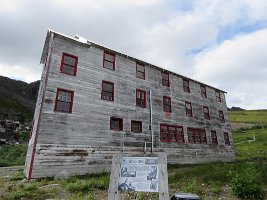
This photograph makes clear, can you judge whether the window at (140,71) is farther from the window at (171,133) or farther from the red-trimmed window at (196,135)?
the red-trimmed window at (196,135)

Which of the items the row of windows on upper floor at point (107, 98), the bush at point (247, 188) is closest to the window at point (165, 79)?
the row of windows on upper floor at point (107, 98)

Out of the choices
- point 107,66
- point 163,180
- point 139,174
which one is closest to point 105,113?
point 107,66

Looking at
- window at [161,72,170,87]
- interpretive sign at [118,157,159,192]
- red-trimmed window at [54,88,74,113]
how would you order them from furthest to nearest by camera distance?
window at [161,72,170,87] → red-trimmed window at [54,88,74,113] → interpretive sign at [118,157,159,192]

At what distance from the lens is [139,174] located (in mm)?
6777

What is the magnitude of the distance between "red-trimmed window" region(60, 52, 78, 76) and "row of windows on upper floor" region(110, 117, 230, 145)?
17.1 ft

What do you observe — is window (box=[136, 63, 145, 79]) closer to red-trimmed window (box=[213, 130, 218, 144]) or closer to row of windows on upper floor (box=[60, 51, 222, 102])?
row of windows on upper floor (box=[60, 51, 222, 102])

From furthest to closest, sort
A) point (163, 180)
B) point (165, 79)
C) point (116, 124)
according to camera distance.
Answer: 1. point (165, 79)
2. point (116, 124)
3. point (163, 180)

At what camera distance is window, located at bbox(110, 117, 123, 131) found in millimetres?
19423

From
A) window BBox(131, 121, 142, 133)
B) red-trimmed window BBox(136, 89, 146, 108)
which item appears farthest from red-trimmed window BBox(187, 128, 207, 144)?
window BBox(131, 121, 142, 133)

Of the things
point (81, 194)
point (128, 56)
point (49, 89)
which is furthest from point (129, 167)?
point (128, 56)

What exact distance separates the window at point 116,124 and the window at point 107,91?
6.13 feet

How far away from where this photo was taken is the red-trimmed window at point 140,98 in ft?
72.5

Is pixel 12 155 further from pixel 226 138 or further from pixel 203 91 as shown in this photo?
pixel 226 138

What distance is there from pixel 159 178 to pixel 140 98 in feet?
52.4
